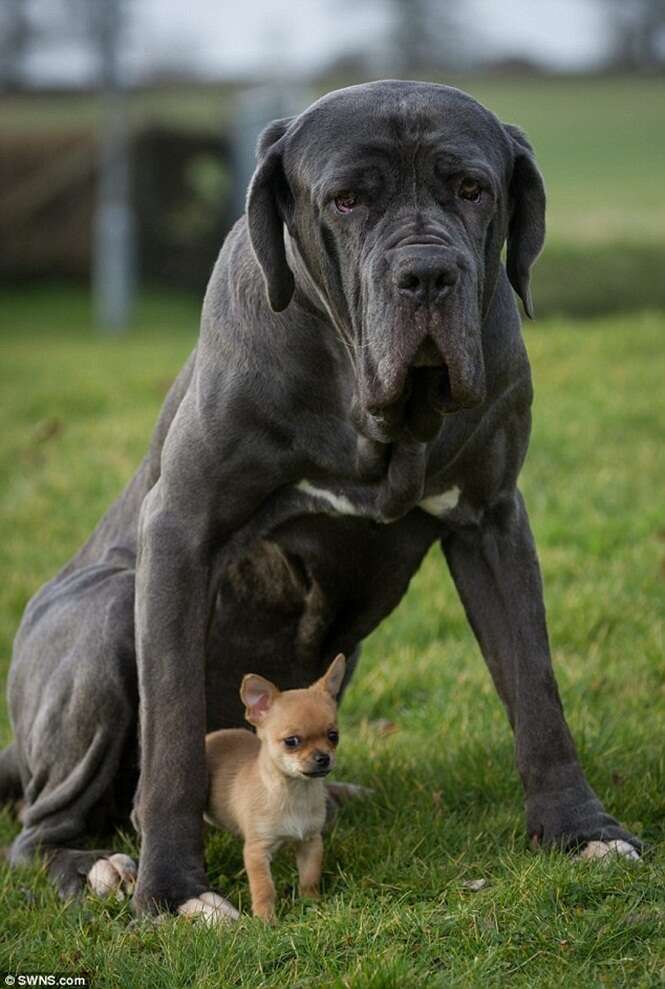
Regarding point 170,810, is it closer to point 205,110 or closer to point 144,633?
point 144,633

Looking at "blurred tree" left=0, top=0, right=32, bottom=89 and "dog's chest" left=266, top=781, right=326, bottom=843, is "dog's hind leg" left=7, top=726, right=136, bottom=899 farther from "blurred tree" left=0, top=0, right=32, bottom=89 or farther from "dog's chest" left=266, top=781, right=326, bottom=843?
"blurred tree" left=0, top=0, right=32, bottom=89

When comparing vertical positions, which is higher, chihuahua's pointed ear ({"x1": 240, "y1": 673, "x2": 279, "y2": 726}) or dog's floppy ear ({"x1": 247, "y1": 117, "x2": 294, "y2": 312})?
dog's floppy ear ({"x1": 247, "y1": 117, "x2": 294, "y2": 312})

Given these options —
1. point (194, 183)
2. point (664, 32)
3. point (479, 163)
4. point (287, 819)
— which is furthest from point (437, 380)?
point (664, 32)

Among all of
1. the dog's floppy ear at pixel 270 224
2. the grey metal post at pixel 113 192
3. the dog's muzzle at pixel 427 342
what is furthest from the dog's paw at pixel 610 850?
the grey metal post at pixel 113 192

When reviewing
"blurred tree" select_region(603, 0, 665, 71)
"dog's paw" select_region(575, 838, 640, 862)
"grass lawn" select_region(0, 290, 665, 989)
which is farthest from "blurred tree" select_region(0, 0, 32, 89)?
"dog's paw" select_region(575, 838, 640, 862)

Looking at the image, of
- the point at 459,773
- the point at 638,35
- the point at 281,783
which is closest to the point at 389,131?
the point at 281,783

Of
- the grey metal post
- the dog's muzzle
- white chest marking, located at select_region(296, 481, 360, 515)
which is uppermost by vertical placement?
the dog's muzzle

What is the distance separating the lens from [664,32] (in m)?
20.8

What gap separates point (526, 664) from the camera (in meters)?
4.10

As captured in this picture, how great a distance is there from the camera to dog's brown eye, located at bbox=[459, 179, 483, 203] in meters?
3.59

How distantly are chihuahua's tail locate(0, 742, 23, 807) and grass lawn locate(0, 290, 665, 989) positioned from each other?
61cm

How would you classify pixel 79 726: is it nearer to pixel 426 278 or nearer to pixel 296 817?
pixel 296 817

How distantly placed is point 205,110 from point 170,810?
776 inches

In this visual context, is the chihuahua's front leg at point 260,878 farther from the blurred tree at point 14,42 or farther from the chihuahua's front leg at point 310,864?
the blurred tree at point 14,42
